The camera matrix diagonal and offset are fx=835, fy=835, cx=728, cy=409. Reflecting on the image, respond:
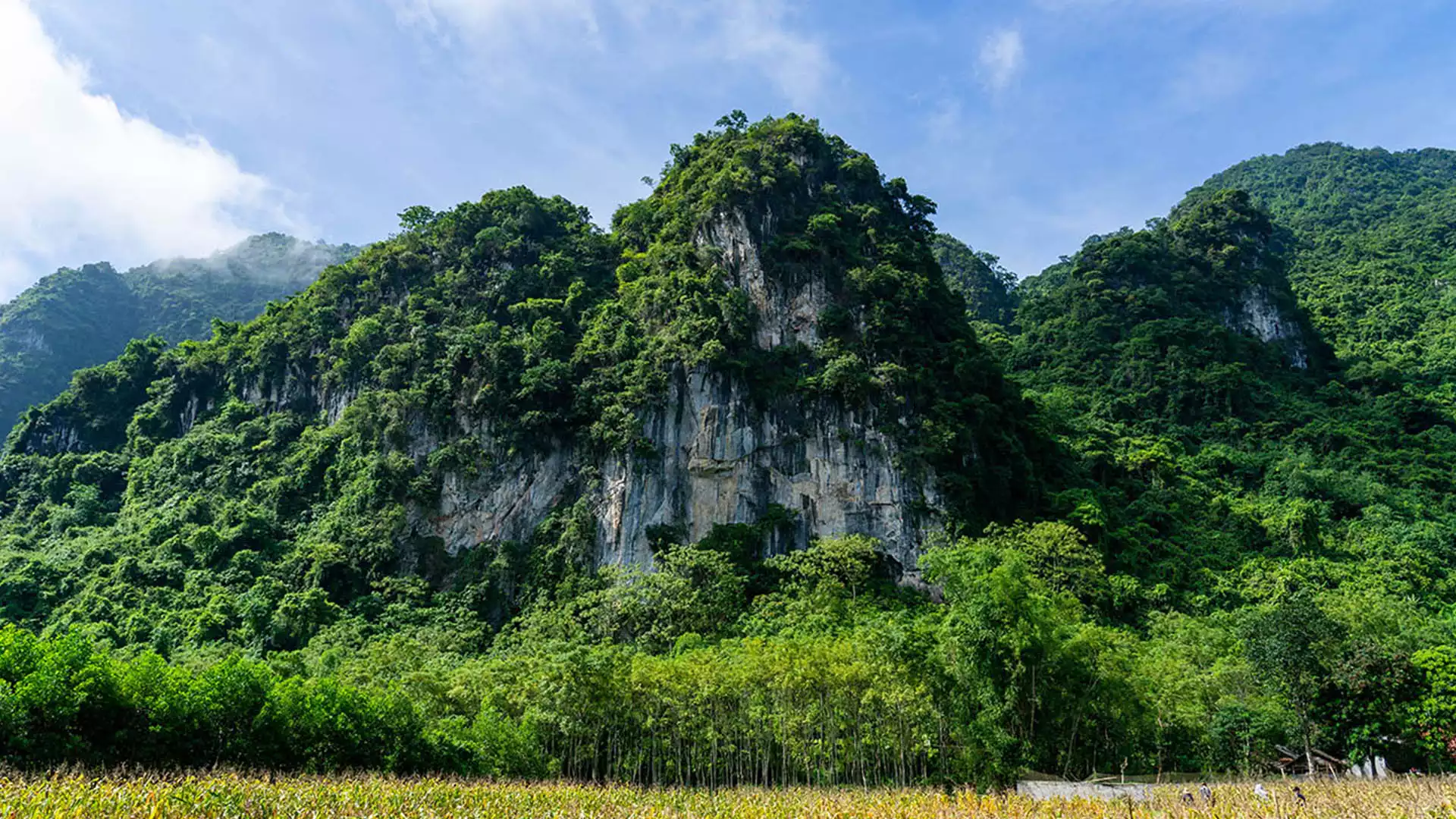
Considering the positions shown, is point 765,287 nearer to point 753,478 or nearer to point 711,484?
point 753,478

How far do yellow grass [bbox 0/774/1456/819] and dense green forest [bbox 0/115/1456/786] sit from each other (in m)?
6.92

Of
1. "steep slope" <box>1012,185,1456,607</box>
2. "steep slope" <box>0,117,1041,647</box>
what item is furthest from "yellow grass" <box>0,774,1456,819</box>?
"steep slope" <box>1012,185,1456,607</box>

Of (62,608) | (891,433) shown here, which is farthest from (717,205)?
(62,608)

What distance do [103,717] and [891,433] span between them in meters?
36.3

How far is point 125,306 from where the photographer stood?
389ft

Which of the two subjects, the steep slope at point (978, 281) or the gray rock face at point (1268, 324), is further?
the steep slope at point (978, 281)

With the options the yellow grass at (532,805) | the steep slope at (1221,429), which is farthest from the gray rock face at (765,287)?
the yellow grass at (532,805)

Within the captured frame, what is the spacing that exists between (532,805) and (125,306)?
137 meters

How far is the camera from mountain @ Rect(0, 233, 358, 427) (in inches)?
3922

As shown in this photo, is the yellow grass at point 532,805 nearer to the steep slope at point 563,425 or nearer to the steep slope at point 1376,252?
the steep slope at point 563,425

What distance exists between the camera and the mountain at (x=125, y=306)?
9962 cm

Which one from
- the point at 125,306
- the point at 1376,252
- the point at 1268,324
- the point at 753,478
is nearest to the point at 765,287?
the point at 753,478

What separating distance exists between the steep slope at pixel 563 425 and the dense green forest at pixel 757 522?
0.30 metres

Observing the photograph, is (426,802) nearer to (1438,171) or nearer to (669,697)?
(669,697)
